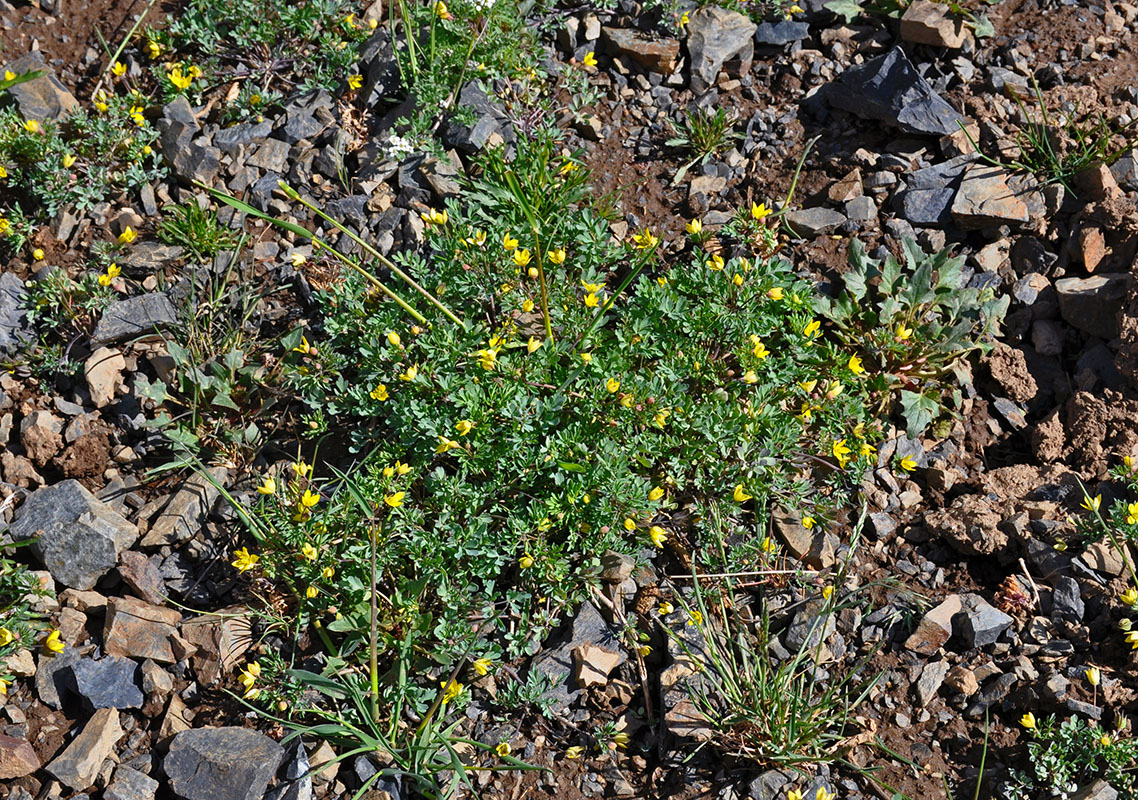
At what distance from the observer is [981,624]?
12.3 feet

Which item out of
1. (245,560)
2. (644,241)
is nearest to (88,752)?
(245,560)

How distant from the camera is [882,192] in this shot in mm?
4938

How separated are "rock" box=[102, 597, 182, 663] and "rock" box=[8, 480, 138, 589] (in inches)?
7.9

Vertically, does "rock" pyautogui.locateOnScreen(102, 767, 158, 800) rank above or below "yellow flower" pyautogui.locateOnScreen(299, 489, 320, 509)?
below

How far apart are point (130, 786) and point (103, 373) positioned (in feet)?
6.48

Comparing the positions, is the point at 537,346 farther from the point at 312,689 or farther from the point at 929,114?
the point at 929,114

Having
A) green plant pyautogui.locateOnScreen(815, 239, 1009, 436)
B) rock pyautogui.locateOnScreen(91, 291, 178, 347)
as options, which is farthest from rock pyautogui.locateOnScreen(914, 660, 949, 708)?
rock pyautogui.locateOnScreen(91, 291, 178, 347)

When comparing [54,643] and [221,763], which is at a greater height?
[54,643]

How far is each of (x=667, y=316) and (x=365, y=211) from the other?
1813 millimetres

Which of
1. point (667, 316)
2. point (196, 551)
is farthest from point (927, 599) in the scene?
point (196, 551)

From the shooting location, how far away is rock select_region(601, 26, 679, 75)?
5.38m

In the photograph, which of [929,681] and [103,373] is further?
[103,373]

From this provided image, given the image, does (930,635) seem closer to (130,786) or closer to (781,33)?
(130,786)

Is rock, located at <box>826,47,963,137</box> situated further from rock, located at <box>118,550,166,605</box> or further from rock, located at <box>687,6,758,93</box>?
rock, located at <box>118,550,166,605</box>
